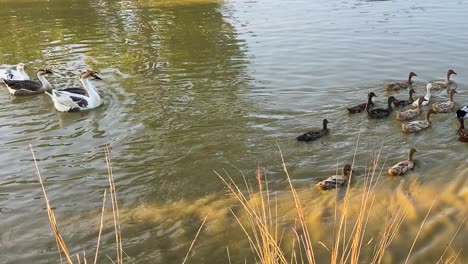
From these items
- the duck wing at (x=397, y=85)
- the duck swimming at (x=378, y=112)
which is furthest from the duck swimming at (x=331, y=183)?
the duck wing at (x=397, y=85)

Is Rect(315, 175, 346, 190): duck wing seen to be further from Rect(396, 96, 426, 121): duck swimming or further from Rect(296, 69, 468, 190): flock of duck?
Rect(396, 96, 426, 121): duck swimming

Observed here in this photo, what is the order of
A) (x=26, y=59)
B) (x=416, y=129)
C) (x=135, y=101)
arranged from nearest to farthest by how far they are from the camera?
(x=416, y=129), (x=135, y=101), (x=26, y=59)

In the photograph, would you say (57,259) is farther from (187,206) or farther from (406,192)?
(406,192)

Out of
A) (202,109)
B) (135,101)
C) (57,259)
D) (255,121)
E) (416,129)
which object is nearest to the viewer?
(57,259)

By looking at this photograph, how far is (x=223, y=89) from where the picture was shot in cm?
1312

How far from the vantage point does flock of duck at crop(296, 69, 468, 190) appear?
8.15 meters

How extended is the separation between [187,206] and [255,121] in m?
3.71

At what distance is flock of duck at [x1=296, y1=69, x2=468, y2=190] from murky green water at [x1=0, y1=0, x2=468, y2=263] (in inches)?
8.2

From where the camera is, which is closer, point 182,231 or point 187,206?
point 182,231

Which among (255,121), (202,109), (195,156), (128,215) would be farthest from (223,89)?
(128,215)

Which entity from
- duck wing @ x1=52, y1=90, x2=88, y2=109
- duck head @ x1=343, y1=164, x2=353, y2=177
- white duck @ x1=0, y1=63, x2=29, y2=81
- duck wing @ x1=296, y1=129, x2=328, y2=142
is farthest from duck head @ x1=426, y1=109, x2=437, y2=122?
white duck @ x1=0, y1=63, x2=29, y2=81

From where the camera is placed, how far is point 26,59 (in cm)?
1744

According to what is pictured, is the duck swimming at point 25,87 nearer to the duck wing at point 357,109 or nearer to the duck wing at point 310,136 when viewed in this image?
the duck wing at point 310,136

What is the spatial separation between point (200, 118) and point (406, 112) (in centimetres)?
458
